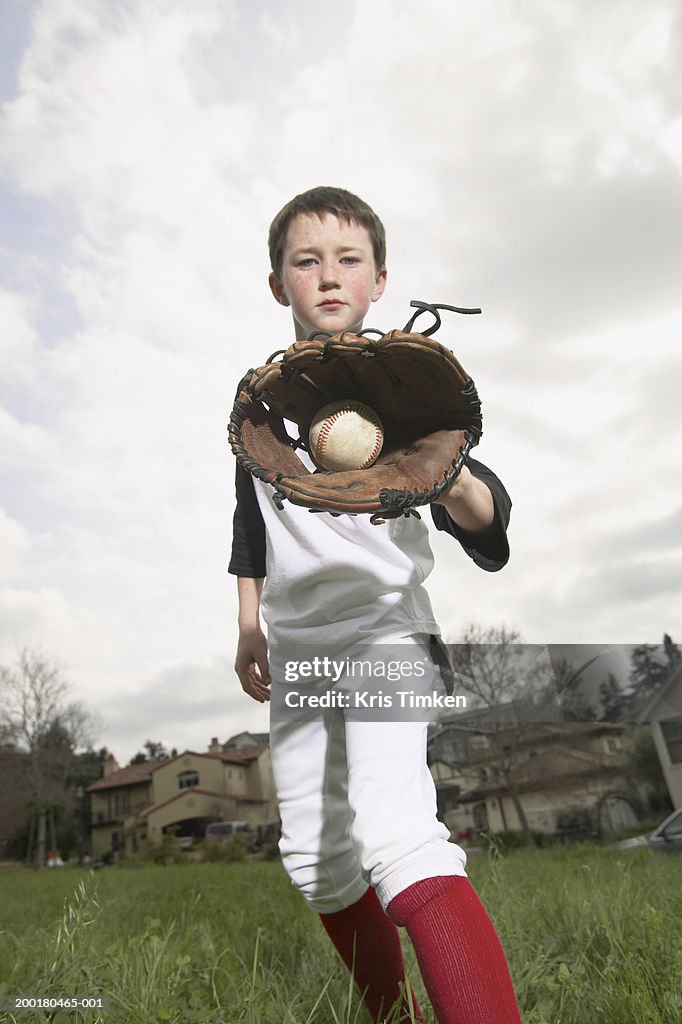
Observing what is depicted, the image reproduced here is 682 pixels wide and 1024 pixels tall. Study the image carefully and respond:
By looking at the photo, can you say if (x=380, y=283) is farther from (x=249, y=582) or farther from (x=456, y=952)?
(x=456, y=952)

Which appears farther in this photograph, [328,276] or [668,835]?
[668,835]

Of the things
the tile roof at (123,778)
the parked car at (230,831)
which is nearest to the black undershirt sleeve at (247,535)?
the parked car at (230,831)

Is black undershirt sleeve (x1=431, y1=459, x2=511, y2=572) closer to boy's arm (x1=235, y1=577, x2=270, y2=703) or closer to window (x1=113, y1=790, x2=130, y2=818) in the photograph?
boy's arm (x1=235, y1=577, x2=270, y2=703)

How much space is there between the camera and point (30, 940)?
2.82 meters

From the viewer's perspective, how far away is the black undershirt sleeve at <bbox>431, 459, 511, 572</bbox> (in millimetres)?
1570

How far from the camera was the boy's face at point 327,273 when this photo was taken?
1822 millimetres

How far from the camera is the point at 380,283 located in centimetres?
214

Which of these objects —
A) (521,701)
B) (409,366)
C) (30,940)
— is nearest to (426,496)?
(409,366)

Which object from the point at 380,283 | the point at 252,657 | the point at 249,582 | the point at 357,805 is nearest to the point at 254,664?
the point at 252,657

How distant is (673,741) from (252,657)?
1305 cm

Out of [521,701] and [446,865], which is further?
[521,701]

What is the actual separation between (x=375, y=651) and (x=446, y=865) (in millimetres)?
444

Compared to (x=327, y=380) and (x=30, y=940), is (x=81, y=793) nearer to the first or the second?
(x=30, y=940)

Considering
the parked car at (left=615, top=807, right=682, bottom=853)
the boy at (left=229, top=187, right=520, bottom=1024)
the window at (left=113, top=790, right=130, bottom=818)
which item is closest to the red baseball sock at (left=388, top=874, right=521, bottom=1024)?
the boy at (left=229, top=187, right=520, bottom=1024)
